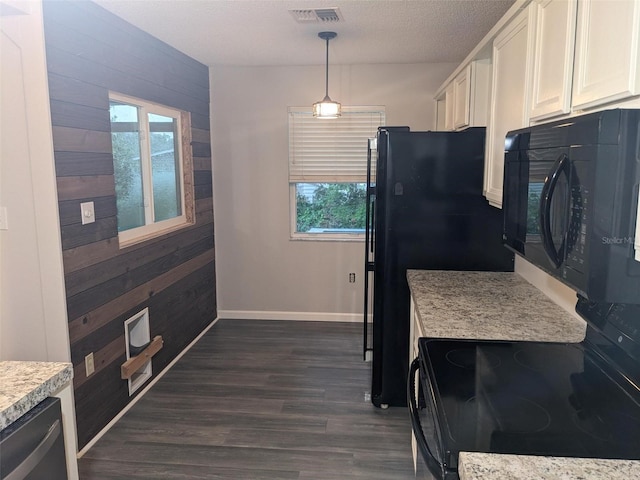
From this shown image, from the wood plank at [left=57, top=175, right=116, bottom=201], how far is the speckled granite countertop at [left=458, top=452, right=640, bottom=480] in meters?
2.19

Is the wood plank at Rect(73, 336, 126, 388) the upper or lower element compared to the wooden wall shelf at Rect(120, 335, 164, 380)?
upper

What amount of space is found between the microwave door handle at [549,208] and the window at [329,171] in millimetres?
3268

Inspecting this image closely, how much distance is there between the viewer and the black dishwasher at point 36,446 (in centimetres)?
118

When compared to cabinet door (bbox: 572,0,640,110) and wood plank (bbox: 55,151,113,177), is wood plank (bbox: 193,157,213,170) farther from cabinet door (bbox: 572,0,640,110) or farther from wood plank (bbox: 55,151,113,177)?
cabinet door (bbox: 572,0,640,110)

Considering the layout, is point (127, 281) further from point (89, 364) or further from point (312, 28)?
point (312, 28)

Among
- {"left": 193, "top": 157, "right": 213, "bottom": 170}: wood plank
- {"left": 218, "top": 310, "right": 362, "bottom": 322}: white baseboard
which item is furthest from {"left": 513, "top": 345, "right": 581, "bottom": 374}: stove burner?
{"left": 193, "top": 157, "right": 213, "bottom": 170}: wood plank

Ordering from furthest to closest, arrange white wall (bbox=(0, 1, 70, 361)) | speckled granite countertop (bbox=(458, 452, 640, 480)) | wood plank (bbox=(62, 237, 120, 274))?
1. wood plank (bbox=(62, 237, 120, 274))
2. white wall (bbox=(0, 1, 70, 361))
3. speckled granite countertop (bbox=(458, 452, 640, 480))

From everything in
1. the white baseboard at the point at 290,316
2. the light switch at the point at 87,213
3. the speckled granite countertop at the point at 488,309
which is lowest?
the white baseboard at the point at 290,316

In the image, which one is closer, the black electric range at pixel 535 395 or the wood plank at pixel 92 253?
the black electric range at pixel 535 395

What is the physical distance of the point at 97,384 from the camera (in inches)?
108

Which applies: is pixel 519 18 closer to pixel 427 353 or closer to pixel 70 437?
pixel 427 353

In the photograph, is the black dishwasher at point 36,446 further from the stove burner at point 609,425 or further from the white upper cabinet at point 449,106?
the white upper cabinet at point 449,106

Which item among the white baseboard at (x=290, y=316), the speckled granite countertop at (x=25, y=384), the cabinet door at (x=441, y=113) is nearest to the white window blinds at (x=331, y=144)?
the cabinet door at (x=441, y=113)

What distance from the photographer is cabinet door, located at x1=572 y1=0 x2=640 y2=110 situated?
1088 mm
